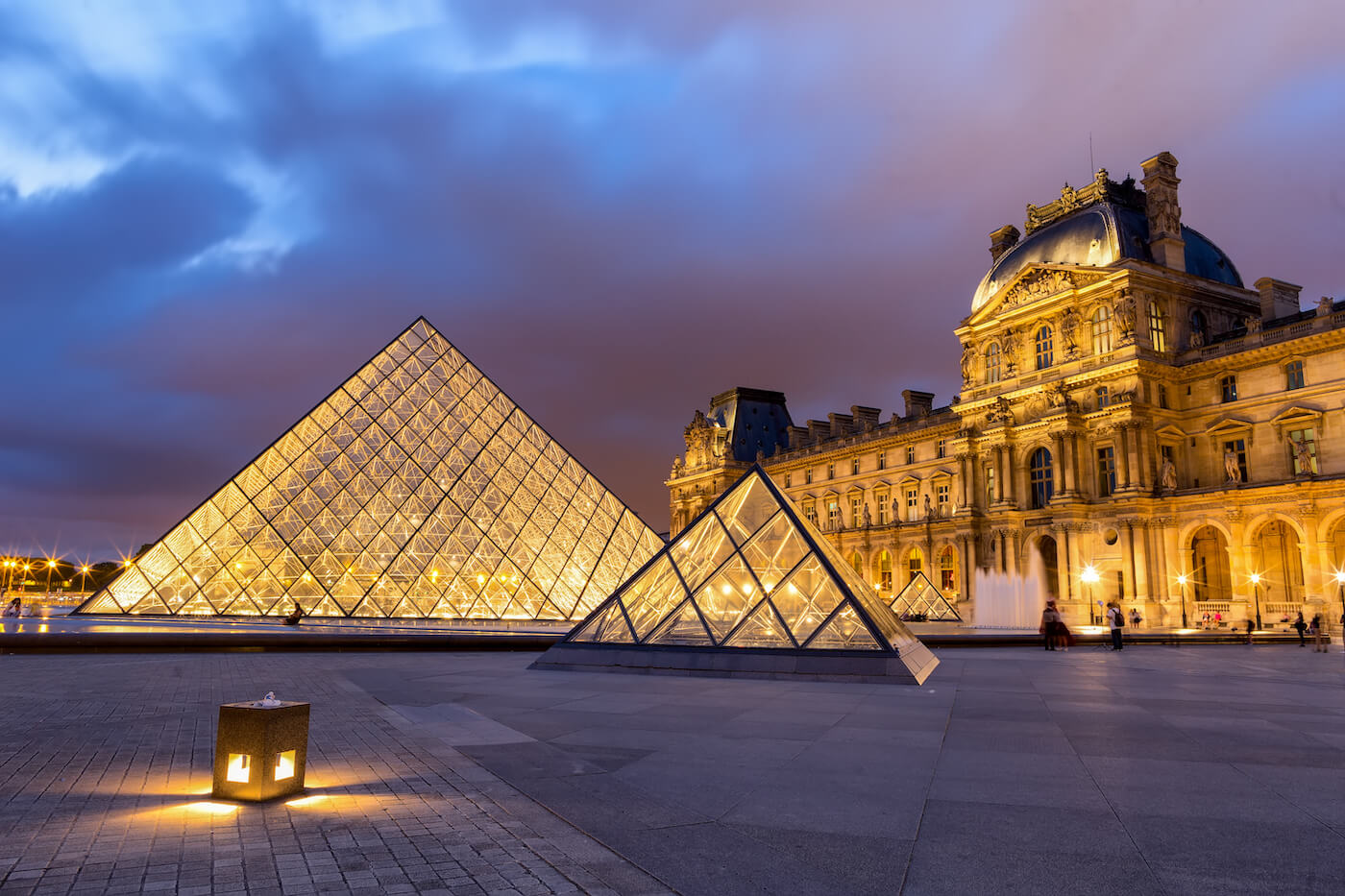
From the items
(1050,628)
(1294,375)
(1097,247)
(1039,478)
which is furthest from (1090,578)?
(1050,628)

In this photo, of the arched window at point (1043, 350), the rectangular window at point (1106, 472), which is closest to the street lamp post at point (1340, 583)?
the rectangular window at point (1106, 472)

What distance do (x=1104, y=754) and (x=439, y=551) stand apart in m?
24.7

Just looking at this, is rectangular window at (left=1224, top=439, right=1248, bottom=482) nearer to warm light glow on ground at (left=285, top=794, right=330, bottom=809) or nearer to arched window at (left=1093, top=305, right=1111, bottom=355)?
arched window at (left=1093, top=305, right=1111, bottom=355)

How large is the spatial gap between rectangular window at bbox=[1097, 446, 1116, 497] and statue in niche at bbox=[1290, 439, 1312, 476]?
7.39 metres

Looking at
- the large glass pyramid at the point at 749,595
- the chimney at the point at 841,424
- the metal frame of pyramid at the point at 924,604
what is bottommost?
the metal frame of pyramid at the point at 924,604

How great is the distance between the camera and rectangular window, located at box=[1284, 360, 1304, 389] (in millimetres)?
36438

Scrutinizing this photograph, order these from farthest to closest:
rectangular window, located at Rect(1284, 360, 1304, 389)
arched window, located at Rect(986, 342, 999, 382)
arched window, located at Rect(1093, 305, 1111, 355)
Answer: arched window, located at Rect(986, 342, 999, 382), arched window, located at Rect(1093, 305, 1111, 355), rectangular window, located at Rect(1284, 360, 1304, 389)

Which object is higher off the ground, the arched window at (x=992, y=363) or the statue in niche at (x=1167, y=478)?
the arched window at (x=992, y=363)

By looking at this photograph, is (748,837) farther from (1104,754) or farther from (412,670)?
(412,670)

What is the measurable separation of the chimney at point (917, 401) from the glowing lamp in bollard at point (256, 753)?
191ft

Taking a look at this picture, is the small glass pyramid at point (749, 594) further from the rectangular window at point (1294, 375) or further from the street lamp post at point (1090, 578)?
the rectangular window at point (1294, 375)

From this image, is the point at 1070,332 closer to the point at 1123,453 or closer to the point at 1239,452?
the point at 1123,453

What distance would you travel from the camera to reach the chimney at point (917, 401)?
60.4m

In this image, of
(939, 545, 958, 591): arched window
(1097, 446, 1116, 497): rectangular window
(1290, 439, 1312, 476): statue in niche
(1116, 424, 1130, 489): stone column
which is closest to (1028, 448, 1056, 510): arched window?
(1097, 446, 1116, 497): rectangular window
